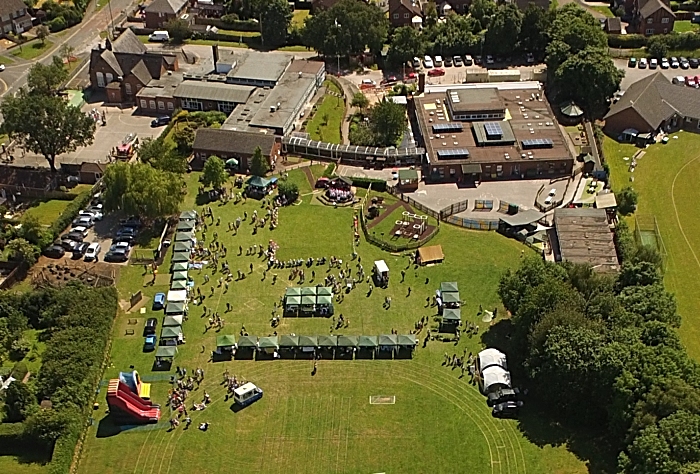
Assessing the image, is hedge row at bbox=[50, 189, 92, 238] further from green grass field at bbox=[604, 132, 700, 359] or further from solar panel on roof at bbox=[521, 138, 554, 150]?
green grass field at bbox=[604, 132, 700, 359]

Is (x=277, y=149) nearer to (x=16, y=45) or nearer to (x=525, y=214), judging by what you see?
(x=525, y=214)

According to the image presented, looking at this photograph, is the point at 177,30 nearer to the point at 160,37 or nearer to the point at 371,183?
the point at 160,37

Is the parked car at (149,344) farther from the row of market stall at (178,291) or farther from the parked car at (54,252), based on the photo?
the parked car at (54,252)

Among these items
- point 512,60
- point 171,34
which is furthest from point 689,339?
point 171,34

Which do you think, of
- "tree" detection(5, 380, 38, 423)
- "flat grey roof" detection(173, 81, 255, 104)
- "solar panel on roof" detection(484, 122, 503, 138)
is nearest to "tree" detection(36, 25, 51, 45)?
"flat grey roof" detection(173, 81, 255, 104)

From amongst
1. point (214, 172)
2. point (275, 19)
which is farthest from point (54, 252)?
point (275, 19)
